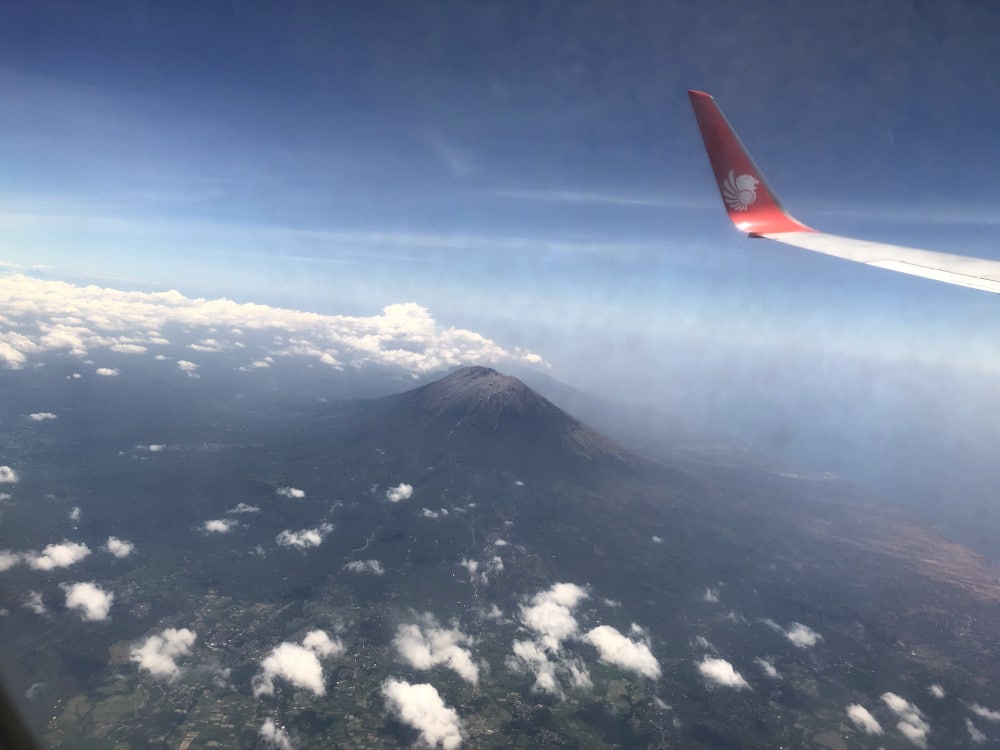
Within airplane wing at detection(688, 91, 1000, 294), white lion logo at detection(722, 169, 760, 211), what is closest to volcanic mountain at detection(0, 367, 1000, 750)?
airplane wing at detection(688, 91, 1000, 294)

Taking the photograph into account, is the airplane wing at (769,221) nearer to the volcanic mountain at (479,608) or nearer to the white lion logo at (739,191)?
the white lion logo at (739,191)

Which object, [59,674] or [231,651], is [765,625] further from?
[59,674]

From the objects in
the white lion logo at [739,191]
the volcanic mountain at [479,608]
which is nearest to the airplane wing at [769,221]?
the white lion logo at [739,191]

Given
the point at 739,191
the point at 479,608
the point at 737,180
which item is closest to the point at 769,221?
the point at 739,191

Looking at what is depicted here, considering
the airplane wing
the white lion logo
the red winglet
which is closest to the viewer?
the airplane wing

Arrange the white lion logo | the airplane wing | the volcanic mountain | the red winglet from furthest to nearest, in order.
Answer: the volcanic mountain → the white lion logo → the red winglet → the airplane wing

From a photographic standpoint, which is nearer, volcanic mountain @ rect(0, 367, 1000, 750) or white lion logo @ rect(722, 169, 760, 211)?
white lion logo @ rect(722, 169, 760, 211)

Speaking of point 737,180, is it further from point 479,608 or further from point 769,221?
point 479,608

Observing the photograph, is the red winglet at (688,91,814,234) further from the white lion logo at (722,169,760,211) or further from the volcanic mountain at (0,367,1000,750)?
the volcanic mountain at (0,367,1000,750)
